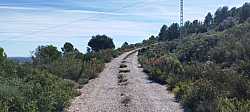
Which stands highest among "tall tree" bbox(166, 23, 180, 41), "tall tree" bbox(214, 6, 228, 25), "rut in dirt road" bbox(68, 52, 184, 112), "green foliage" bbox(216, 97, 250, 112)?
"tall tree" bbox(214, 6, 228, 25)

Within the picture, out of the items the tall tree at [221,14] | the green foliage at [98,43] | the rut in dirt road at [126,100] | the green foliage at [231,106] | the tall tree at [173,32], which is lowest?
the rut in dirt road at [126,100]

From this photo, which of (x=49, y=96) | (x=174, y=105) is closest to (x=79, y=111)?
(x=49, y=96)

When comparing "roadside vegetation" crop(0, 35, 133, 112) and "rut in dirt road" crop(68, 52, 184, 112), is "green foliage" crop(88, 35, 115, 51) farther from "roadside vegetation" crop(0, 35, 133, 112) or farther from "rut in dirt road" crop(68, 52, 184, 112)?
"rut in dirt road" crop(68, 52, 184, 112)

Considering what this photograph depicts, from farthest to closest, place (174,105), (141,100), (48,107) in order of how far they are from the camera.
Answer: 1. (141,100)
2. (174,105)
3. (48,107)

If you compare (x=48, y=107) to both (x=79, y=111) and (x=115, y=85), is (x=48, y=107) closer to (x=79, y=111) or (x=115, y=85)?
(x=79, y=111)

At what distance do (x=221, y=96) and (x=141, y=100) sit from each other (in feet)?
20.7

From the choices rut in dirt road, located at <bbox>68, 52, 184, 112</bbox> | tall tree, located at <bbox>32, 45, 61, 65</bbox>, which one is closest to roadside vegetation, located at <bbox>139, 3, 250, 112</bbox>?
rut in dirt road, located at <bbox>68, 52, 184, 112</bbox>

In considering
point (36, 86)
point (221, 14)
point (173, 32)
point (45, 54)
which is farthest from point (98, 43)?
point (36, 86)

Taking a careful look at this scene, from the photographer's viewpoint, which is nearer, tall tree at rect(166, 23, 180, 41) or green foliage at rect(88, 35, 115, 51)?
green foliage at rect(88, 35, 115, 51)

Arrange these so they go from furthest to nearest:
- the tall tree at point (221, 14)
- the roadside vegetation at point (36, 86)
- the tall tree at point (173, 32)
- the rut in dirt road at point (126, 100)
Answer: the tall tree at point (221, 14) → the tall tree at point (173, 32) → the rut in dirt road at point (126, 100) → the roadside vegetation at point (36, 86)

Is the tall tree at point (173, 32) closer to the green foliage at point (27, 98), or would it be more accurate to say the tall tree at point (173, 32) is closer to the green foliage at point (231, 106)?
the green foliage at point (27, 98)

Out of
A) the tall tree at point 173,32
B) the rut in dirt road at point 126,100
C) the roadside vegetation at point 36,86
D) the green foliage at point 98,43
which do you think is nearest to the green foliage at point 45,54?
the roadside vegetation at point 36,86

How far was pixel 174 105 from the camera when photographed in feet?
83.4

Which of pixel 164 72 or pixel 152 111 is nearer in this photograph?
pixel 152 111
